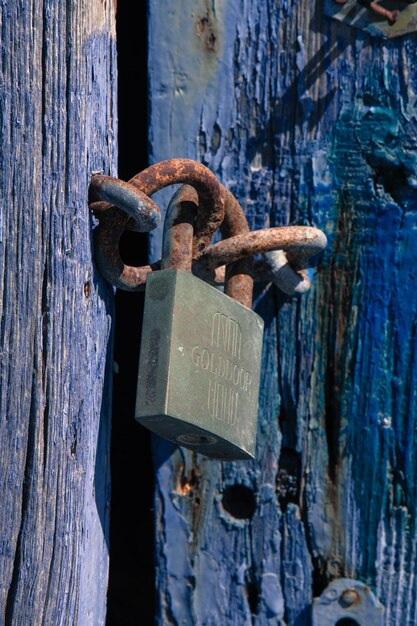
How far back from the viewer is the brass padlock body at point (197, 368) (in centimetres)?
114

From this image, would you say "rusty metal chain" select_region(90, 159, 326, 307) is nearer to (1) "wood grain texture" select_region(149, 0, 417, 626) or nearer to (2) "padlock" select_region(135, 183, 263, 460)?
(2) "padlock" select_region(135, 183, 263, 460)

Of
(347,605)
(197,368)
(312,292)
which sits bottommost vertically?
(347,605)

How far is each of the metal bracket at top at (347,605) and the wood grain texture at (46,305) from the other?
33 cm

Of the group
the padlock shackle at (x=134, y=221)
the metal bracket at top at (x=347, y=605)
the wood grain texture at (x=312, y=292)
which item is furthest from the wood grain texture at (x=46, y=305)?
the metal bracket at top at (x=347, y=605)

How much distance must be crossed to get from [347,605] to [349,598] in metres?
0.01

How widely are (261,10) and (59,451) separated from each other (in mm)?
622

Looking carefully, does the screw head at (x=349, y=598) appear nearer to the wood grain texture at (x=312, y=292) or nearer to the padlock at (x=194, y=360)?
the wood grain texture at (x=312, y=292)

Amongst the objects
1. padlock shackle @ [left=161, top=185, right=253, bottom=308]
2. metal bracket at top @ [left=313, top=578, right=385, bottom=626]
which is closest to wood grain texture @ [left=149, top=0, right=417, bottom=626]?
metal bracket at top @ [left=313, top=578, right=385, bottom=626]

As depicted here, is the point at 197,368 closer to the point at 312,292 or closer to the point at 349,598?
the point at 312,292

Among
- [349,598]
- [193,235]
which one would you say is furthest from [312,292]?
[349,598]

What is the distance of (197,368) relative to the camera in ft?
3.84

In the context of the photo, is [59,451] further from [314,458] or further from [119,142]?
[119,142]

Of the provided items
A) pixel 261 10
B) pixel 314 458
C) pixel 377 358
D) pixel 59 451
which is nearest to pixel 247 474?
pixel 314 458

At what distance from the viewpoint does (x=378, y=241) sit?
54.8 inches
